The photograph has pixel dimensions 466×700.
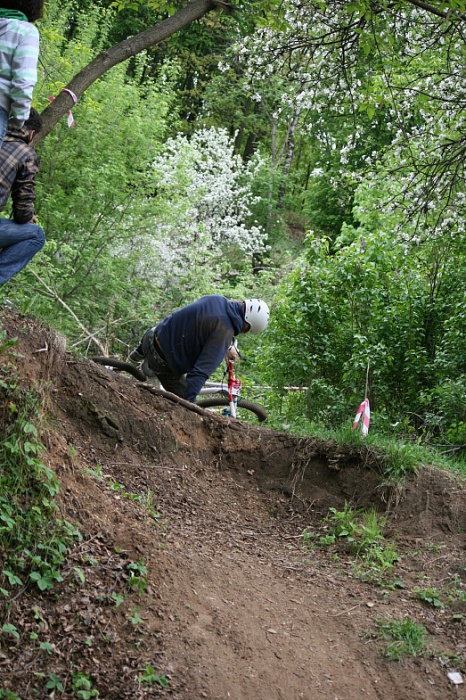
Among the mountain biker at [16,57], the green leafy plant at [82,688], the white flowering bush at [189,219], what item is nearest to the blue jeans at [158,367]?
the mountain biker at [16,57]

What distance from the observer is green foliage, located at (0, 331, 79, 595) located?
13.0ft

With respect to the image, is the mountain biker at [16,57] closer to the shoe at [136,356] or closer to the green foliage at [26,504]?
the green foliage at [26,504]

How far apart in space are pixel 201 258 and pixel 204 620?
40.9 feet

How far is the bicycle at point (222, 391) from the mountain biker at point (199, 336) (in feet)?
1.06

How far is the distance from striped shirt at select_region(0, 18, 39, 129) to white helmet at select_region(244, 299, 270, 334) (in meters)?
3.04

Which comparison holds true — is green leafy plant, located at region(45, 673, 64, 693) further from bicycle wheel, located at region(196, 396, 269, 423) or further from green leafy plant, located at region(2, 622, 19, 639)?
bicycle wheel, located at region(196, 396, 269, 423)

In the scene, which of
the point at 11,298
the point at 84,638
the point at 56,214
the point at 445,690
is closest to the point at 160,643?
the point at 84,638

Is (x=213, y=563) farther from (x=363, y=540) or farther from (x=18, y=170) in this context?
(x=18, y=170)

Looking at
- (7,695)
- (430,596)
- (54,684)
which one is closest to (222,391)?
(430,596)

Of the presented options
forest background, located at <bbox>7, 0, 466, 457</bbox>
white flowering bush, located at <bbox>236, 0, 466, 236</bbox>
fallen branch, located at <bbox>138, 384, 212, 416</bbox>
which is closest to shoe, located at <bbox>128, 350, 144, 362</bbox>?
forest background, located at <bbox>7, 0, 466, 457</bbox>

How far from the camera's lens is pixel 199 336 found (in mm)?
7066

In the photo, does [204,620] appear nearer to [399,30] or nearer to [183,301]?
[399,30]

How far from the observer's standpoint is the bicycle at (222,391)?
7.70 m

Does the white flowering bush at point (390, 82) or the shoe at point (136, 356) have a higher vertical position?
the white flowering bush at point (390, 82)
